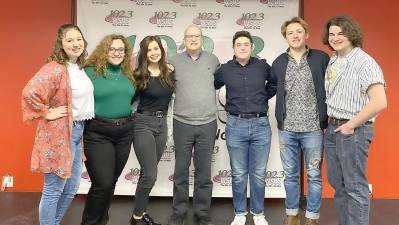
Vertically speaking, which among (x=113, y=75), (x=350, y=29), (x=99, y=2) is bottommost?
(x=113, y=75)

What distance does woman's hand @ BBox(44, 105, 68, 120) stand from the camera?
233cm

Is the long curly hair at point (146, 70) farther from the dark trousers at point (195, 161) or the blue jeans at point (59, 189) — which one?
the blue jeans at point (59, 189)

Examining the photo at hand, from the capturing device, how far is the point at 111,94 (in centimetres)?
268

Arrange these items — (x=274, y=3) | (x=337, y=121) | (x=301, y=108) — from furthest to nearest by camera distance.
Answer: (x=274, y=3) < (x=301, y=108) < (x=337, y=121)

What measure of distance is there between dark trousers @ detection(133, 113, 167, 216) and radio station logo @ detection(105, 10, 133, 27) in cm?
128

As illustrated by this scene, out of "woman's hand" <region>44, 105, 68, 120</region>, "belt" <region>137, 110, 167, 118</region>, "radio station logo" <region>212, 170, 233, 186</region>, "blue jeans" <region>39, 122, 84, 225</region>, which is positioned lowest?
"radio station logo" <region>212, 170, 233, 186</region>

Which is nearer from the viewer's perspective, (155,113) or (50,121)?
(50,121)

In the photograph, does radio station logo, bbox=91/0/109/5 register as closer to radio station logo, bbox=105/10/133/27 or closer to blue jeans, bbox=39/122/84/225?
radio station logo, bbox=105/10/133/27

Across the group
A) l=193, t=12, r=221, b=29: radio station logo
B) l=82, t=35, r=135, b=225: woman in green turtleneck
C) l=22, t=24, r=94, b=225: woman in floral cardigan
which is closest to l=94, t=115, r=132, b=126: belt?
l=82, t=35, r=135, b=225: woman in green turtleneck

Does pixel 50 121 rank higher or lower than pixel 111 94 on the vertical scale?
lower

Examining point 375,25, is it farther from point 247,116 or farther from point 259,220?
point 259,220

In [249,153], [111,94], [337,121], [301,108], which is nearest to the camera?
[337,121]

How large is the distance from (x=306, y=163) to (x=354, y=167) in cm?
58

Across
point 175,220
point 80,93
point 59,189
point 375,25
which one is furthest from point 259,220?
point 375,25
